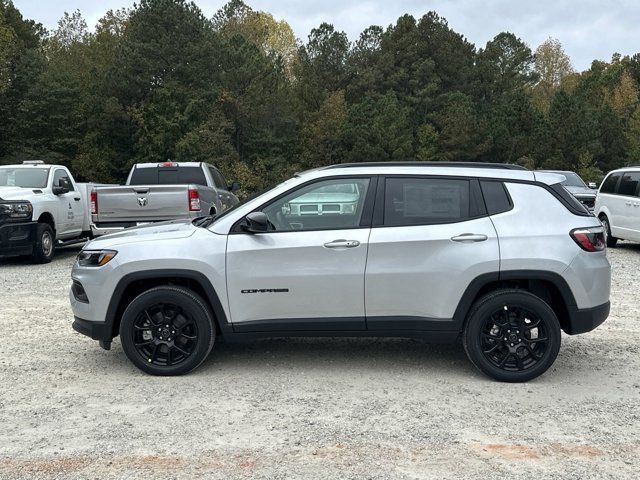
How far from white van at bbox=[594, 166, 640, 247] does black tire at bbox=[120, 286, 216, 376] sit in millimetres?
11093

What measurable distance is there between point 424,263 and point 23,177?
1081cm

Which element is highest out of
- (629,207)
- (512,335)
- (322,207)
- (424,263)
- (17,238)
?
(322,207)

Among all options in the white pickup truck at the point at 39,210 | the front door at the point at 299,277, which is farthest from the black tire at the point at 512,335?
the white pickup truck at the point at 39,210

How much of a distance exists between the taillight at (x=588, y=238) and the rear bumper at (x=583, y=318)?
0.49 meters

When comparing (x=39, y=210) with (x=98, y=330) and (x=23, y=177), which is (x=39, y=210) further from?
(x=98, y=330)

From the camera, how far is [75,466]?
153 inches

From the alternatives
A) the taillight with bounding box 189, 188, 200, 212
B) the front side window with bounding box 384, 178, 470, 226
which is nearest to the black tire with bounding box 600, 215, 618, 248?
the taillight with bounding box 189, 188, 200, 212

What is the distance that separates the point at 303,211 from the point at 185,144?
43668 millimetres

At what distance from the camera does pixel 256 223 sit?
5.36 meters

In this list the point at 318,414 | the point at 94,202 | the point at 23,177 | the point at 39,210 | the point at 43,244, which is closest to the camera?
the point at 318,414

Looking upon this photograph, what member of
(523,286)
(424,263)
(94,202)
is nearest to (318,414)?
(424,263)

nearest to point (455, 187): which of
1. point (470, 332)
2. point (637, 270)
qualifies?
point (470, 332)

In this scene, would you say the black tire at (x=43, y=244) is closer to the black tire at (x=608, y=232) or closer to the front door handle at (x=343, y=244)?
the front door handle at (x=343, y=244)

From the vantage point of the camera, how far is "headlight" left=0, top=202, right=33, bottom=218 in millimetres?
12078
